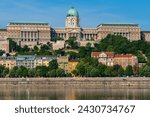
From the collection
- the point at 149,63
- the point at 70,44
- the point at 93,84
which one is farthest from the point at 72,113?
the point at 70,44

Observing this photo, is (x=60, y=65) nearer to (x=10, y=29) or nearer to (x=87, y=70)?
(x=87, y=70)

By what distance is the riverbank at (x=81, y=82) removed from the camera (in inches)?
2141

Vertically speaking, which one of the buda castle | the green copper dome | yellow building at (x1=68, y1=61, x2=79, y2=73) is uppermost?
the green copper dome

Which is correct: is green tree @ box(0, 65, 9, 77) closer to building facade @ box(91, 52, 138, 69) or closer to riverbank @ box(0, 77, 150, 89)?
riverbank @ box(0, 77, 150, 89)

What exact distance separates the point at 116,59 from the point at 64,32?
31.7 m

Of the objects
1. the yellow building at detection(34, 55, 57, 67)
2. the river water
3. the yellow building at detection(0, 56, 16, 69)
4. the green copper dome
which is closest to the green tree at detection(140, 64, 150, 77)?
the yellow building at detection(34, 55, 57, 67)

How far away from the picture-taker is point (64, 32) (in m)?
104

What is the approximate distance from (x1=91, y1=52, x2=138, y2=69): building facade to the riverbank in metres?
16.0

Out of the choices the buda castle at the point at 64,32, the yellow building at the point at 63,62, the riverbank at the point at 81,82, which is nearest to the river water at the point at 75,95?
the riverbank at the point at 81,82

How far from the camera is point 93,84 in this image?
2176 inches

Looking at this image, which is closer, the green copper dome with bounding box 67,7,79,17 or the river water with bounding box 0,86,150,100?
the river water with bounding box 0,86,150,100

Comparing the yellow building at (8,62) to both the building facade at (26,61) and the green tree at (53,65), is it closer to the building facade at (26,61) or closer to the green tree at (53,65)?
the building facade at (26,61)

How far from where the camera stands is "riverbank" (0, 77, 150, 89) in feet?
178

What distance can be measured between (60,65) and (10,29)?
3129 centimetres
